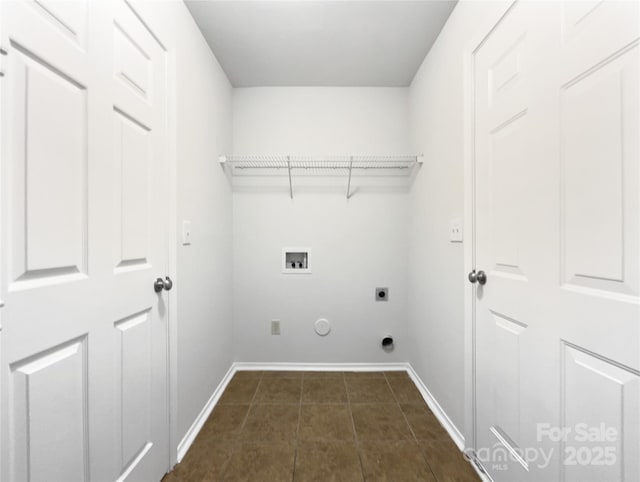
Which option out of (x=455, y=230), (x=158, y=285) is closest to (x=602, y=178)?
(x=455, y=230)

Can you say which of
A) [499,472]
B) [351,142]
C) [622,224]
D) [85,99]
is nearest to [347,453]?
[499,472]

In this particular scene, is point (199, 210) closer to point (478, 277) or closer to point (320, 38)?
point (320, 38)

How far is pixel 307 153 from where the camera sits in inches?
87.8

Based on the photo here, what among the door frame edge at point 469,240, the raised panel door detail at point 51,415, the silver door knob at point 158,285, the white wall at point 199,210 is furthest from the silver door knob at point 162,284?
the door frame edge at point 469,240

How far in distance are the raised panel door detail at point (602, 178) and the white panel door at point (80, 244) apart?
4.88 ft

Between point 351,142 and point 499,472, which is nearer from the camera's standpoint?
point 499,472

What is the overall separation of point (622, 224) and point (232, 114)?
239 centimetres

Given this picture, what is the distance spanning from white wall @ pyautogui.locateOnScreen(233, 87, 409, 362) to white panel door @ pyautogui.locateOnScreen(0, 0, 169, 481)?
1052 mm

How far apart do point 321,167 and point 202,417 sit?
1.92 metres

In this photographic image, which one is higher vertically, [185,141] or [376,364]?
[185,141]

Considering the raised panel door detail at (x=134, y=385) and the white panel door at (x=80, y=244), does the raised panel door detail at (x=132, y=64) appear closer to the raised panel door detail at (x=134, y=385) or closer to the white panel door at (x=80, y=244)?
the white panel door at (x=80, y=244)

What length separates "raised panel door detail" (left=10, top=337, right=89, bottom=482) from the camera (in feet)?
2.13

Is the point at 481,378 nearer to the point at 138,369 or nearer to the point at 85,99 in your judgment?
the point at 138,369

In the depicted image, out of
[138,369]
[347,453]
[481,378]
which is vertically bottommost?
[347,453]
